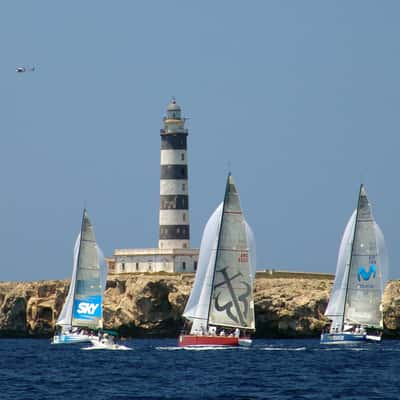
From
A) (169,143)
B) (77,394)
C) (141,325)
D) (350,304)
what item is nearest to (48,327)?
(141,325)

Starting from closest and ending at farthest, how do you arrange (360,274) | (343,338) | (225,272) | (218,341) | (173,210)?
(218,341) → (225,272) → (343,338) → (360,274) → (173,210)

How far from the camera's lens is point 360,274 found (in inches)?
2901

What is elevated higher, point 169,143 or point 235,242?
point 169,143

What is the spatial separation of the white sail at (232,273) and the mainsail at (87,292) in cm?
1096

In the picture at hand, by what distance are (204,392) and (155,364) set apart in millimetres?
13188

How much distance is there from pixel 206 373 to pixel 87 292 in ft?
80.7

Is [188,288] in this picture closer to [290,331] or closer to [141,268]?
[290,331]

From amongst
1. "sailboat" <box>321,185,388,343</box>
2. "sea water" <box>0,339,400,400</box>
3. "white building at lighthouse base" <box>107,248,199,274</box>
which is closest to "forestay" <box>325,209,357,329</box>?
"sailboat" <box>321,185,388,343</box>

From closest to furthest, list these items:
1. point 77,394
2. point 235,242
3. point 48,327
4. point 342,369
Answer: point 77,394 → point 342,369 → point 235,242 → point 48,327

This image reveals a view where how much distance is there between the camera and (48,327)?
310 feet

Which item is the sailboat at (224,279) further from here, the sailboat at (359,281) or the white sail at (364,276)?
the white sail at (364,276)

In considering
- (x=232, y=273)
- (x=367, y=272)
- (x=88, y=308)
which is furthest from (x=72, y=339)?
(x=367, y=272)

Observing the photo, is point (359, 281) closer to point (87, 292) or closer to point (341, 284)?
point (341, 284)

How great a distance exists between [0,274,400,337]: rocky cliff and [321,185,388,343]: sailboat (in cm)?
887
